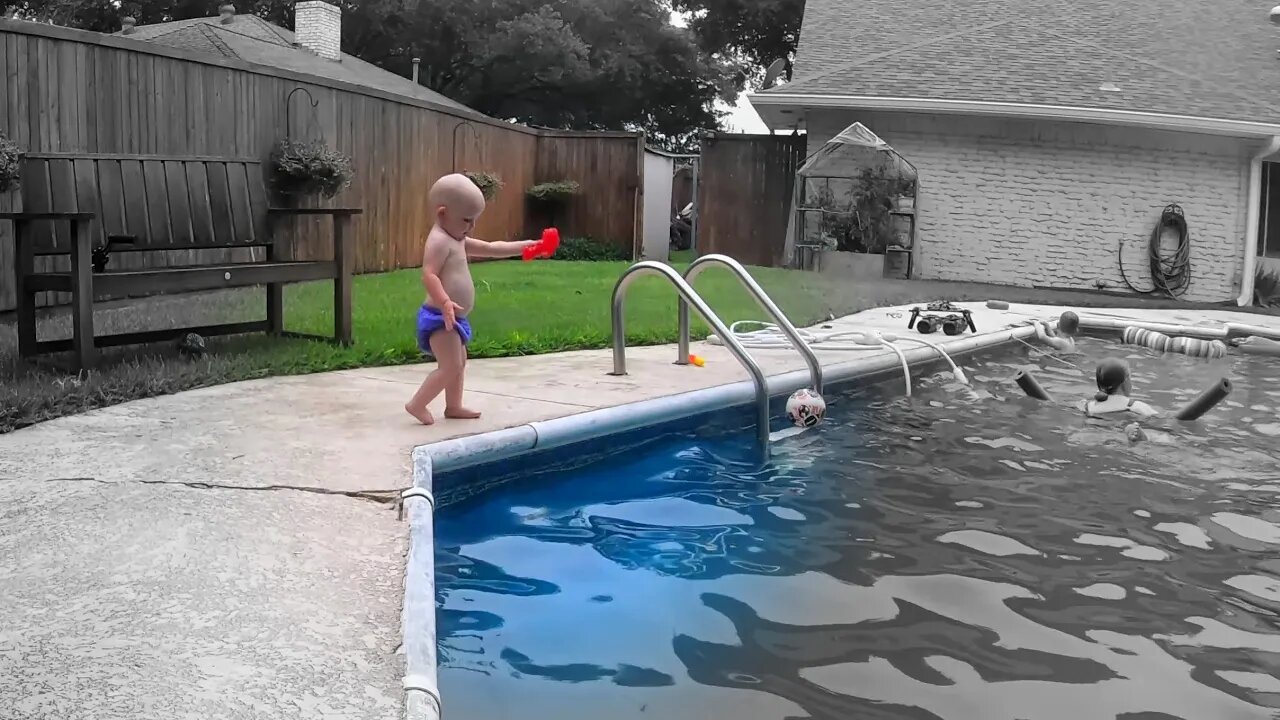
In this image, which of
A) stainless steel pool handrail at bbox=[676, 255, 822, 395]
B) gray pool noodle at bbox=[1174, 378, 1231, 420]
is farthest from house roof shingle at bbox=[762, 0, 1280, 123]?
stainless steel pool handrail at bbox=[676, 255, 822, 395]

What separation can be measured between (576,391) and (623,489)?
0.70 metres

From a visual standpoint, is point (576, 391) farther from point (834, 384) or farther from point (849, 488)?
point (834, 384)

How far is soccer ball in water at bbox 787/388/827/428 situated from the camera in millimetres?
5008

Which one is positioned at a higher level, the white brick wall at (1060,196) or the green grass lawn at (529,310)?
the white brick wall at (1060,196)

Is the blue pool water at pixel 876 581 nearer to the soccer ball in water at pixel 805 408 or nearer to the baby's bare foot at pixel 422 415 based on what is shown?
the soccer ball in water at pixel 805 408

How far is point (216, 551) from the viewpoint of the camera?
257cm

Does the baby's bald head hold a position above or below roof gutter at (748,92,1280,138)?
below

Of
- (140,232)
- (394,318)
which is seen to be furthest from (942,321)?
(140,232)

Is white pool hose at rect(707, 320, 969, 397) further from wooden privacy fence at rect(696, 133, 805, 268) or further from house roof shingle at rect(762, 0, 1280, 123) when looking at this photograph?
wooden privacy fence at rect(696, 133, 805, 268)

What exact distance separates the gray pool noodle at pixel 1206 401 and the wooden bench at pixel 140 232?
4262 mm

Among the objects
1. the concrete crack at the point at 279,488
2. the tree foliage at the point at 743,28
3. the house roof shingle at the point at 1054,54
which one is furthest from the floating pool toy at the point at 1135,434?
the tree foliage at the point at 743,28

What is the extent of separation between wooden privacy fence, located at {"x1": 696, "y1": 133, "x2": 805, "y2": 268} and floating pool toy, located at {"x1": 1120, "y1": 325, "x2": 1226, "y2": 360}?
21.9 ft

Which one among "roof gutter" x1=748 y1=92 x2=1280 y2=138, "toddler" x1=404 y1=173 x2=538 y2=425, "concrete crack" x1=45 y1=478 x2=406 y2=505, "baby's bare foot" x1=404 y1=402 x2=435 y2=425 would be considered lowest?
"concrete crack" x1=45 y1=478 x2=406 y2=505

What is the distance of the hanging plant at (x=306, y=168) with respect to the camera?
9180 millimetres
